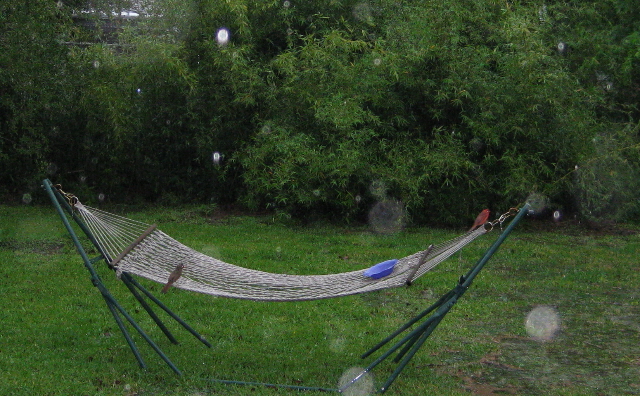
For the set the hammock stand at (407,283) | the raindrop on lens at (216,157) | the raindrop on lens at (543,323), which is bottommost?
the raindrop on lens at (543,323)

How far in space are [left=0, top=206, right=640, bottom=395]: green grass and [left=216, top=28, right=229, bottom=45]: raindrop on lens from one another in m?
2.45

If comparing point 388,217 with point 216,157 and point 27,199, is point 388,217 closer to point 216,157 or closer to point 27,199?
point 216,157

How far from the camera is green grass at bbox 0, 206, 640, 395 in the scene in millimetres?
4016

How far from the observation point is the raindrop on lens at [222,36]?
9031 millimetres

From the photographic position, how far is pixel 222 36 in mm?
9086

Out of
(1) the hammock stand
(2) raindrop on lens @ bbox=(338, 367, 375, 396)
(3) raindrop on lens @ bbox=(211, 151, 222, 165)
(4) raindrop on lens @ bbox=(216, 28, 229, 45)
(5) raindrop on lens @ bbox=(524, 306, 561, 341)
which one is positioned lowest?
(2) raindrop on lens @ bbox=(338, 367, 375, 396)

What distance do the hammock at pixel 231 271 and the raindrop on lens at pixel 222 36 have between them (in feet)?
16.4

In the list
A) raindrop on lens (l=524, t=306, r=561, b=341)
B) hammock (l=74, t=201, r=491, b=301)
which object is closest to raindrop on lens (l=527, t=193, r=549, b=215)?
raindrop on lens (l=524, t=306, r=561, b=341)

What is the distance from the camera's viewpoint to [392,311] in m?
5.43

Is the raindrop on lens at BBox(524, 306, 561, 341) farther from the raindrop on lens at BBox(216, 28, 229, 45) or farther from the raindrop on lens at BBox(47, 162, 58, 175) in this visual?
the raindrop on lens at BBox(47, 162, 58, 175)

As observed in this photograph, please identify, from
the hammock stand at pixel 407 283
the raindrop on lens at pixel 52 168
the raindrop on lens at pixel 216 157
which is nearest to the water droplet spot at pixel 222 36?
the raindrop on lens at pixel 216 157

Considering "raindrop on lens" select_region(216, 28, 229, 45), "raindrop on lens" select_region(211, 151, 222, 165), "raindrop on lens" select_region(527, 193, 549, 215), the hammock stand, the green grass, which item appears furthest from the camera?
"raindrop on lens" select_region(211, 151, 222, 165)

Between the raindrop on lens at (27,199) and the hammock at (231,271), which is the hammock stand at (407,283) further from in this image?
the raindrop on lens at (27,199)

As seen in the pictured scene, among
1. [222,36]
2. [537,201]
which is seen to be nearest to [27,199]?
[222,36]
